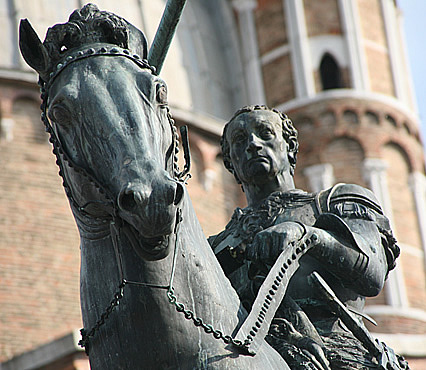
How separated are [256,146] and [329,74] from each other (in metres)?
19.3

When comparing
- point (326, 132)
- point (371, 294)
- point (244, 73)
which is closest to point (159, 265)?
point (371, 294)

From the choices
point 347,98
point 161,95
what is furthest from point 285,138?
point 347,98

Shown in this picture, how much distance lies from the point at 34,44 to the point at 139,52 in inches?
11.3

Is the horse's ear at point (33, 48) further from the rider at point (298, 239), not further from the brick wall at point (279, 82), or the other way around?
the brick wall at point (279, 82)

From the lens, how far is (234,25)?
24766 millimetres

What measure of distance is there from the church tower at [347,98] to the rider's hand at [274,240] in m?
18.4

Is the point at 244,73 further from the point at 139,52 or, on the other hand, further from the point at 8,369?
the point at 139,52

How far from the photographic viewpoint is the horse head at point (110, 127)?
9.45 ft

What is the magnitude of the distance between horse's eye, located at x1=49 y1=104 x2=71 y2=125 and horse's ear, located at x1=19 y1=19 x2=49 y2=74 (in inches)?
7.7

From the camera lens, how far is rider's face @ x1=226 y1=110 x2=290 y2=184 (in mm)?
4152

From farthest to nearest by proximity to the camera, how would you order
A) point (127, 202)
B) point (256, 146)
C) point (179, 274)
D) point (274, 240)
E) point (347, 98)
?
point (347, 98) < point (256, 146) < point (274, 240) < point (179, 274) < point (127, 202)

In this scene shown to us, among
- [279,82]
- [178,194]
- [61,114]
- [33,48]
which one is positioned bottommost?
[178,194]

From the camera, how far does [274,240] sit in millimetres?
3629

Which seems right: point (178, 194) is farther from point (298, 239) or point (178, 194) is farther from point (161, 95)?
point (298, 239)
